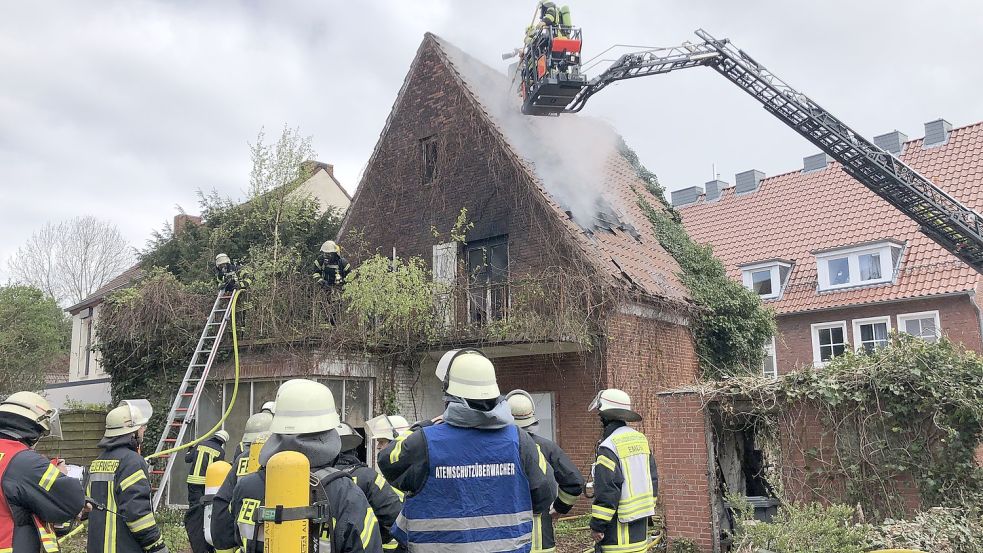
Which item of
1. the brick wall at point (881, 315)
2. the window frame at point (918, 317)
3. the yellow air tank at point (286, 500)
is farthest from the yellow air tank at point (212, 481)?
the window frame at point (918, 317)

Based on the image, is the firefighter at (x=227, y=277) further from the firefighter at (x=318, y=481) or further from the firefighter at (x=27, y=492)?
the firefighter at (x=318, y=481)

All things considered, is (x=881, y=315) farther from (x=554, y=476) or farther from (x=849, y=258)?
(x=554, y=476)

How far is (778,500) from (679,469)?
4.10ft

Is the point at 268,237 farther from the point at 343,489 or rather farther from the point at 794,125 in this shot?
the point at 343,489

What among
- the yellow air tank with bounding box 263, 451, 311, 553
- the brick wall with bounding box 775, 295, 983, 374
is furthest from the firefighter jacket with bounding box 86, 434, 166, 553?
the brick wall with bounding box 775, 295, 983, 374

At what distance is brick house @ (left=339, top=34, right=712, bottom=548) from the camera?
11492mm

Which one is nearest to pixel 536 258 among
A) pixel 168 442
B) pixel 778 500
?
pixel 778 500

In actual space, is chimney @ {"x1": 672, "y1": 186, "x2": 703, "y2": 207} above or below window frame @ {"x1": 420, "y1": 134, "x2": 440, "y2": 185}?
above

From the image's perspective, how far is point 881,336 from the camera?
20.1 m

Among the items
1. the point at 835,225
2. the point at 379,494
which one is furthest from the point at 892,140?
the point at 379,494

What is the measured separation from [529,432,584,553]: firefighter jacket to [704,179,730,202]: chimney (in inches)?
948

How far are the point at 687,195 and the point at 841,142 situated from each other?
54.9 feet

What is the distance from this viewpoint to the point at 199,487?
6688 mm

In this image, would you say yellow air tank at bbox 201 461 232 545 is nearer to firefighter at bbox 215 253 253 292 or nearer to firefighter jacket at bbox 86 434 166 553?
firefighter jacket at bbox 86 434 166 553
